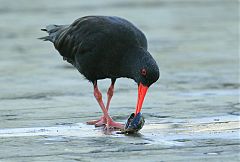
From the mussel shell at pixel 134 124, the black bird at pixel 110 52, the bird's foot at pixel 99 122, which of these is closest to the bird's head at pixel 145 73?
the black bird at pixel 110 52

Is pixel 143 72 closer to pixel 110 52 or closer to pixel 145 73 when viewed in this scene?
pixel 145 73

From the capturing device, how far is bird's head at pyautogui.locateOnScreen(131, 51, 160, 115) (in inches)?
386

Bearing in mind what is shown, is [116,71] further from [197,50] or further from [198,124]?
[197,50]

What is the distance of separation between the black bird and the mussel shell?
0.41 ft

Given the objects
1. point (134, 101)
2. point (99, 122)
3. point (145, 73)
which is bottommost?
point (134, 101)

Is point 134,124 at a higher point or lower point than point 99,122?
higher

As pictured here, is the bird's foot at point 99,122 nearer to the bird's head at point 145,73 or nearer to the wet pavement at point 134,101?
the wet pavement at point 134,101

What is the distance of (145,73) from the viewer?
987 cm

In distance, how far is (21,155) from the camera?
8602mm

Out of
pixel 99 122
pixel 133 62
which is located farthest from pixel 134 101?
pixel 133 62

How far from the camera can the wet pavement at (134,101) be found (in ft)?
29.3

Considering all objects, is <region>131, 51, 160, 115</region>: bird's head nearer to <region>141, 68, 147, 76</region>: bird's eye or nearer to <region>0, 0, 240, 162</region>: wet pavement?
<region>141, 68, 147, 76</region>: bird's eye

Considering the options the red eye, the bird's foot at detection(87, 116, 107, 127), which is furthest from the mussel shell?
the bird's foot at detection(87, 116, 107, 127)

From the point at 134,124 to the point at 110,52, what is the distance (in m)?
1.10
